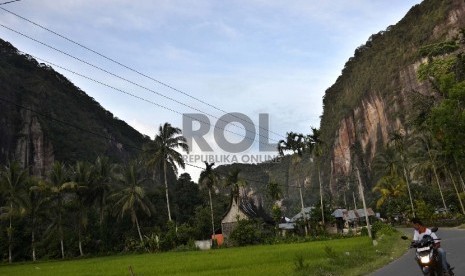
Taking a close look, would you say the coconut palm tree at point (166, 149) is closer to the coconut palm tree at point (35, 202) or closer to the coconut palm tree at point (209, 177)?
the coconut palm tree at point (209, 177)

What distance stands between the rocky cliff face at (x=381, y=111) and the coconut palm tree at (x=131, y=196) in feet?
144

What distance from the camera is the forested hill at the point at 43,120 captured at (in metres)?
96.8

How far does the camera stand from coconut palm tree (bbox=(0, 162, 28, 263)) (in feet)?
146

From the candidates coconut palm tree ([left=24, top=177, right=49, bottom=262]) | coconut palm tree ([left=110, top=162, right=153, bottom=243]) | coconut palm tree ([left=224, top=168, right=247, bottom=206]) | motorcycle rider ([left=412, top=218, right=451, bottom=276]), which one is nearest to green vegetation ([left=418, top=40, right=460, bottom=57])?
coconut palm tree ([left=224, top=168, right=247, bottom=206])

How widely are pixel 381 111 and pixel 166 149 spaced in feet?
282

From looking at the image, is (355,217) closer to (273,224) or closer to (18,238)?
(273,224)

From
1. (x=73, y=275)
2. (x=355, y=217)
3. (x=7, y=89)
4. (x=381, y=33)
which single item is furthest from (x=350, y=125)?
(x=73, y=275)

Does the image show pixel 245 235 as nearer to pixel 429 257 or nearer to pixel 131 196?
pixel 131 196

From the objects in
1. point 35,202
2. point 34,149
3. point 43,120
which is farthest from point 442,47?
point 43,120

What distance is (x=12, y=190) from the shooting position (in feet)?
147

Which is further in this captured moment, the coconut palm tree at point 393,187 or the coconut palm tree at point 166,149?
the coconut palm tree at point 393,187

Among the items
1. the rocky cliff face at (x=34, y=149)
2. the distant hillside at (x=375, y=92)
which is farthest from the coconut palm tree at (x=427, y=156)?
the rocky cliff face at (x=34, y=149)

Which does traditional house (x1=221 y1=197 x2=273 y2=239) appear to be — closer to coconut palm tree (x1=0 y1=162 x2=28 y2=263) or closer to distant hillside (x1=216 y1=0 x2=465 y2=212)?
coconut palm tree (x1=0 y1=162 x2=28 y2=263)

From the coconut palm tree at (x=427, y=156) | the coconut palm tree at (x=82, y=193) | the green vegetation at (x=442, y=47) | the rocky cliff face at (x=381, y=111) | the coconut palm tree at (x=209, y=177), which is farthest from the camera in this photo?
the rocky cliff face at (x=381, y=111)
